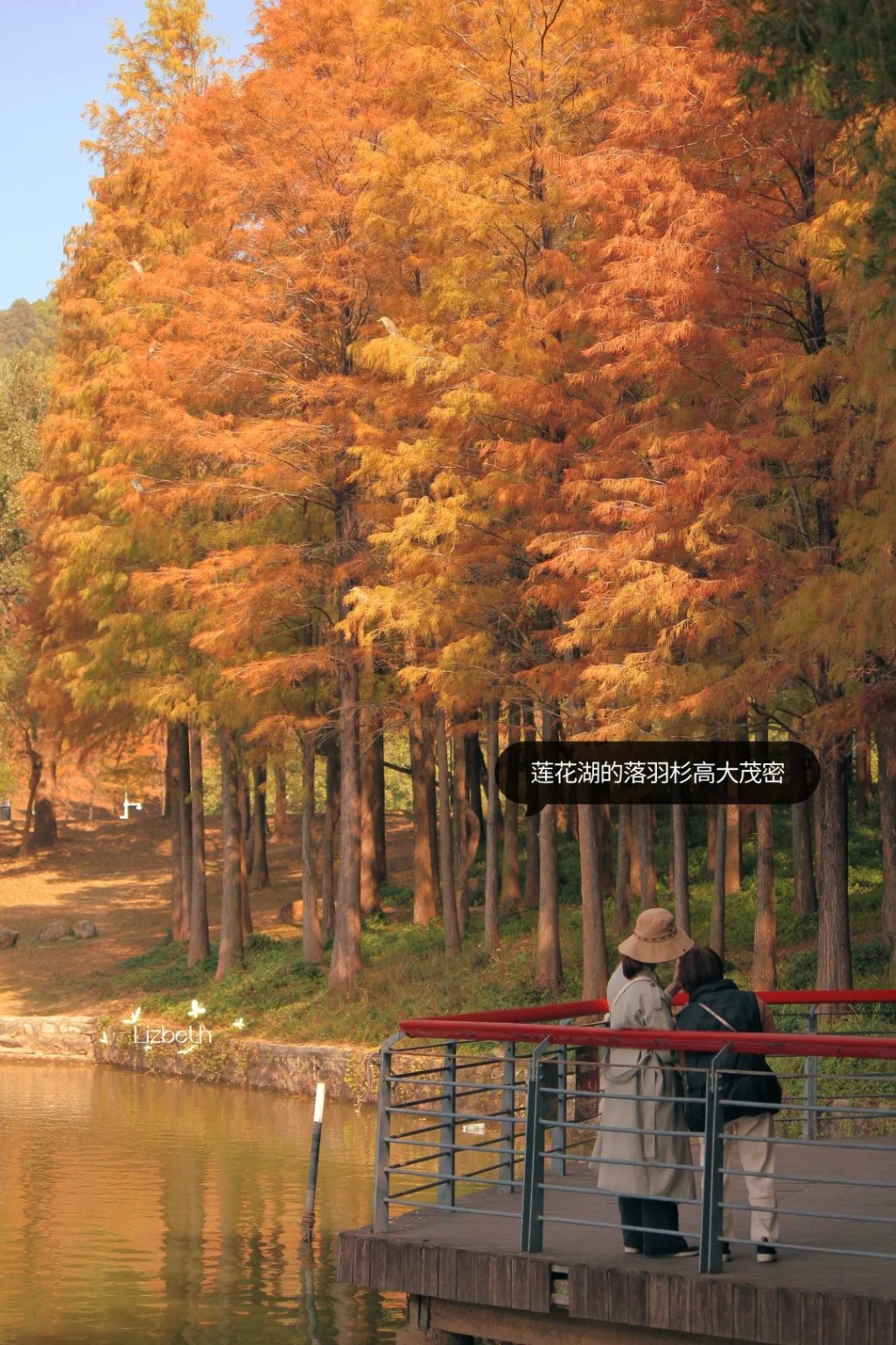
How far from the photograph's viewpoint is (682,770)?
2066 centimetres

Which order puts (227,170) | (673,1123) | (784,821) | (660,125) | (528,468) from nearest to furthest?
(673,1123), (660,125), (528,468), (227,170), (784,821)

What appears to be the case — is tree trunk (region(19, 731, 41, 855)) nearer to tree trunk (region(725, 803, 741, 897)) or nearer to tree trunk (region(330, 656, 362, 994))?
tree trunk (region(330, 656, 362, 994))

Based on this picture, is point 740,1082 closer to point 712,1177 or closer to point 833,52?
point 712,1177

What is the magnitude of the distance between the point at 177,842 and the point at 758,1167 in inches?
1239

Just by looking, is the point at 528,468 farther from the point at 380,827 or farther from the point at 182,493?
the point at 380,827

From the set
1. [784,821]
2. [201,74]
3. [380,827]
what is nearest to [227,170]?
[201,74]

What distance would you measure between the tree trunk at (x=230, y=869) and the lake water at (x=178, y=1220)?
5680mm

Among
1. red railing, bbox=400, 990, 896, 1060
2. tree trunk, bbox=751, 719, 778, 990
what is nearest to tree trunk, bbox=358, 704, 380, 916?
tree trunk, bbox=751, 719, 778, 990

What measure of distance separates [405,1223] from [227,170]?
20.8 m

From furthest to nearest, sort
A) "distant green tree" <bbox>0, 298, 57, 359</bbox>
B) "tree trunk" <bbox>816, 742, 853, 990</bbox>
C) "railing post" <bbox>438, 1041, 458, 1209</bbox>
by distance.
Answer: "distant green tree" <bbox>0, 298, 57, 359</bbox>
"tree trunk" <bbox>816, 742, 853, 990</bbox>
"railing post" <bbox>438, 1041, 458, 1209</bbox>

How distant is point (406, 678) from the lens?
74.5 feet

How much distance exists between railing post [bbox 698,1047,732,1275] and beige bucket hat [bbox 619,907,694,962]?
0.64 m

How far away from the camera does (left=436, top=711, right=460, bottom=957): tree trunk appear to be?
27328mm

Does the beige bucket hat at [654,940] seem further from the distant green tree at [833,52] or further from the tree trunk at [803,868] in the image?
the tree trunk at [803,868]
